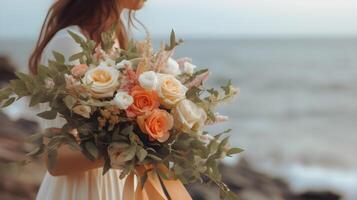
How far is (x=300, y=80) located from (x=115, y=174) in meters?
22.4

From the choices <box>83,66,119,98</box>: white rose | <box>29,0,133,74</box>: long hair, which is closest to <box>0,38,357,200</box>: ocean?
<box>29,0,133,74</box>: long hair

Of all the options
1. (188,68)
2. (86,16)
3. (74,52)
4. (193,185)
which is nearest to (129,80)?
(188,68)

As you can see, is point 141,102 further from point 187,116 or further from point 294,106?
point 294,106

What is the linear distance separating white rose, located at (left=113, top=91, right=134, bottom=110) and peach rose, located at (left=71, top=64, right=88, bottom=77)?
0.10 m

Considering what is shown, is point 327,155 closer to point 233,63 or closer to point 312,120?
point 312,120

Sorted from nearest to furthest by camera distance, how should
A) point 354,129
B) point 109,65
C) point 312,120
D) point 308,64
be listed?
point 109,65 < point 354,129 < point 312,120 < point 308,64

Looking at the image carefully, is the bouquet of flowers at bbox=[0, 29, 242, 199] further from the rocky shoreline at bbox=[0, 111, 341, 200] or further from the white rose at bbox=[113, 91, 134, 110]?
the rocky shoreline at bbox=[0, 111, 341, 200]

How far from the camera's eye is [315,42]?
35.0m

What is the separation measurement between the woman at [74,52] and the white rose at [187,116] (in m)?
0.21

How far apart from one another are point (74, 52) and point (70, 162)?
0.30 metres

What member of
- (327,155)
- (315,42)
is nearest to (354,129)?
(327,155)

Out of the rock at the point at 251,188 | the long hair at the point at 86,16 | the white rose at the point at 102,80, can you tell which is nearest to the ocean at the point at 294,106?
the rock at the point at 251,188

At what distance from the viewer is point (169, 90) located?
1.54 meters

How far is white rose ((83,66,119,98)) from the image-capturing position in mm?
1521
